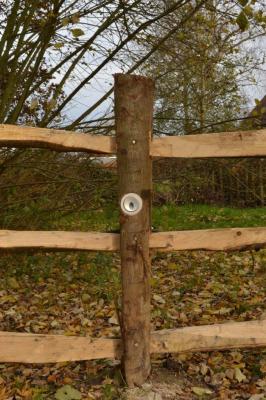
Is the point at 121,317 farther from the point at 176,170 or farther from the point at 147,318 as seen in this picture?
the point at 176,170

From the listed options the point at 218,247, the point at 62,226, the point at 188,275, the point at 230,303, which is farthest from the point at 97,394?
the point at 62,226

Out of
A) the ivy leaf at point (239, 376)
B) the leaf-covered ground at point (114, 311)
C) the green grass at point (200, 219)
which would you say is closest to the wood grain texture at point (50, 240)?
the leaf-covered ground at point (114, 311)

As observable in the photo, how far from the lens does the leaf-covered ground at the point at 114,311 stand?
8.70 feet

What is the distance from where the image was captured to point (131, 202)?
96.0 inches

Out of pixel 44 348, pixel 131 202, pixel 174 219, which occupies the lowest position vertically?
pixel 44 348

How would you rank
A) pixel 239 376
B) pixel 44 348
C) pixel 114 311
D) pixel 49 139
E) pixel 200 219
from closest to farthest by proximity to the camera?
1. pixel 49 139
2. pixel 44 348
3. pixel 239 376
4. pixel 114 311
5. pixel 200 219

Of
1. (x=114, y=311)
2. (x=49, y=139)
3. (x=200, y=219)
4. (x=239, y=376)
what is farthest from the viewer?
(x=200, y=219)

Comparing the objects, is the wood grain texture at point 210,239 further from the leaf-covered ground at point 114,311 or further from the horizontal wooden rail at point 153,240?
the leaf-covered ground at point 114,311

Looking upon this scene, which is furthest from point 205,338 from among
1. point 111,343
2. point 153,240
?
point 153,240

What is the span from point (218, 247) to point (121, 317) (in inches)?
25.8

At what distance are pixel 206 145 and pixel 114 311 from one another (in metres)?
1.91

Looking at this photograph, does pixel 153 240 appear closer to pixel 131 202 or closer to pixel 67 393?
pixel 131 202

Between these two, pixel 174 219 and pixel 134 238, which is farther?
pixel 174 219

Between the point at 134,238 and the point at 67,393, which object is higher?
the point at 134,238
